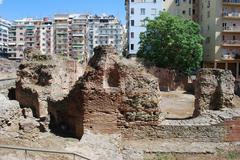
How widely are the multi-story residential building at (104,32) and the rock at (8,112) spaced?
126 metres

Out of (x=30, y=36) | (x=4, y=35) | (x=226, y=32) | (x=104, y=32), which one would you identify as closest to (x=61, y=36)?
(x=30, y=36)

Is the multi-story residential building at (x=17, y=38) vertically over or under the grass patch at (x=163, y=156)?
over

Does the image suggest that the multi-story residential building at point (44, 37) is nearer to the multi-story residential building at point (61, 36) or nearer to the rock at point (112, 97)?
the multi-story residential building at point (61, 36)

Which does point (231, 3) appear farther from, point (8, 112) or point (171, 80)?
point (8, 112)

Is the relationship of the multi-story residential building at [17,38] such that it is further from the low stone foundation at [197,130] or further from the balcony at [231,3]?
the low stone foundation at [197,130]

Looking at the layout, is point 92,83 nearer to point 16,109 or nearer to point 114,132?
point 114,132

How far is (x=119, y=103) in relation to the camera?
15992 mm

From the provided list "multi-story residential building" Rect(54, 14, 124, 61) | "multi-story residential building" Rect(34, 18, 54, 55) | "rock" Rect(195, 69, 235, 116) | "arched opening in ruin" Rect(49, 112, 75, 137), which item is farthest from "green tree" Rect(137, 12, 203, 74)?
"multi-story residential building" Rect(34, 18, 54, 55)

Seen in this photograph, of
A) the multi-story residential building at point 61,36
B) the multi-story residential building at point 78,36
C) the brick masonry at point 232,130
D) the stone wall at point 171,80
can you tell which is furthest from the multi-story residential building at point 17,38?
the brick masonry at point 232,130

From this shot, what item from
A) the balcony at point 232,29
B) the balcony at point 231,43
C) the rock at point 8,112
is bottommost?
the rock at point 8,112

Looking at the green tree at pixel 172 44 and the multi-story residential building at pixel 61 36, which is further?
the multi-story residential building at pixel 61 36

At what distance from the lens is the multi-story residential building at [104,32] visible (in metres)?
144

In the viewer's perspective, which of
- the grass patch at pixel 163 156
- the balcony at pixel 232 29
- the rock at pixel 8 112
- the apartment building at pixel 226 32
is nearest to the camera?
the rock at pixel 8 112

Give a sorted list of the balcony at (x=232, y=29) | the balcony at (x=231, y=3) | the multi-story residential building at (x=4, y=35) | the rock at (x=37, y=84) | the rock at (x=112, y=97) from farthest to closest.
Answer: the multi-story residential building at (x=4, y=35) < the balcony at (x=231, y=3) < the balcony at (x=232, y=29) < the rock at (x=37, y=84) < the rock at (x=112, y=97)
